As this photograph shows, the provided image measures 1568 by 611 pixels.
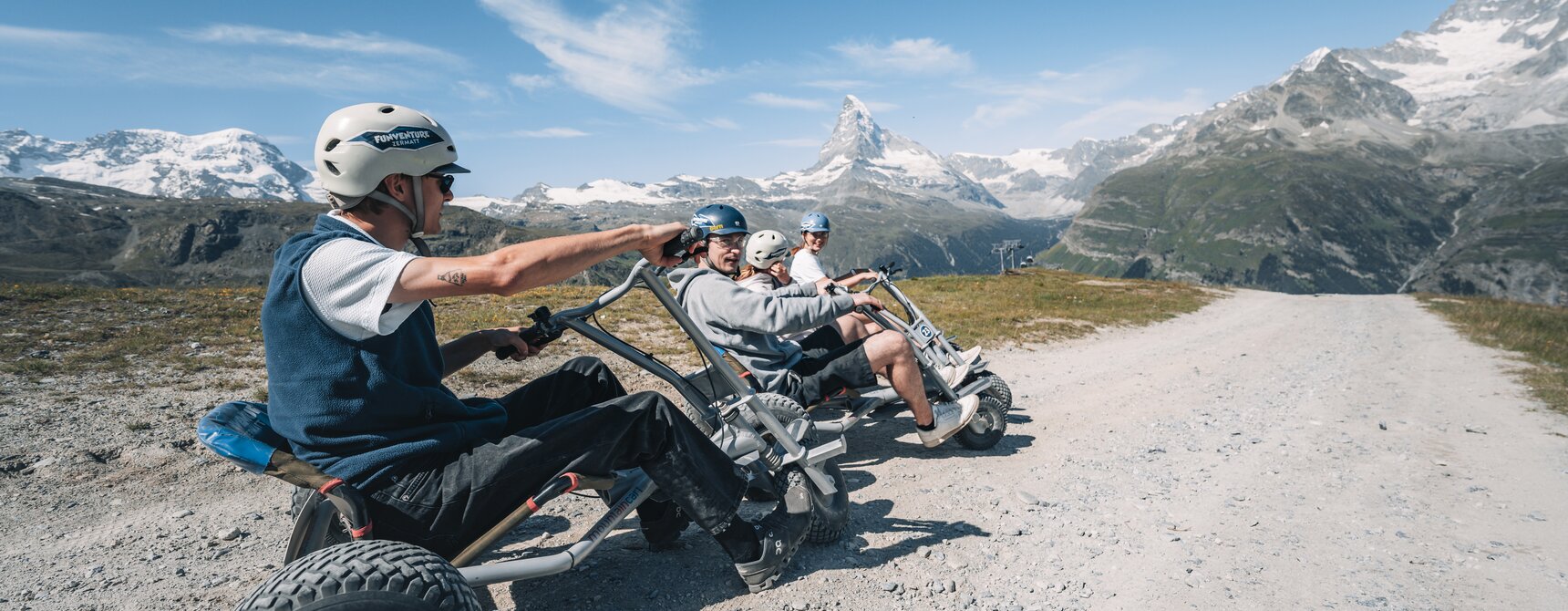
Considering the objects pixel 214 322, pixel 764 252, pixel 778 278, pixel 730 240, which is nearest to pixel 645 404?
pixel 730 240

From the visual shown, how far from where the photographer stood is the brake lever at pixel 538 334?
4.47 m

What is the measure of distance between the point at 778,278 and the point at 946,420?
2916 mm

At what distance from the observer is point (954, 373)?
848 cm

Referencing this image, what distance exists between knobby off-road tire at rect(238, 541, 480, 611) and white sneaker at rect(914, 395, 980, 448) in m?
5.13

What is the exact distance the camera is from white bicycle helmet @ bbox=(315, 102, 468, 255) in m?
3.36

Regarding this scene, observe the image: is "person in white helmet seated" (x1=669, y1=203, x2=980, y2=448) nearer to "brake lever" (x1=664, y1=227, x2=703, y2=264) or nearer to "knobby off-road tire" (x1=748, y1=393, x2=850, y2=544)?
"knobby off-road tire" (x1=748, y1=393, x2=850, y2=544)

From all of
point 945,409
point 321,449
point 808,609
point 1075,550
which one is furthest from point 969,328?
point 321,449

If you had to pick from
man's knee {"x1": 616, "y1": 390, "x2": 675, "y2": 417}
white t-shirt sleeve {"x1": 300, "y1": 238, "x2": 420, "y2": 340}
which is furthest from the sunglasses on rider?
white t-shirt sleeve {"x1": 300, "y1": 238, "x2": 420, "y2": 340}

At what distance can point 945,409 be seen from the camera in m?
7.34

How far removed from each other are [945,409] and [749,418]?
2.73 meters

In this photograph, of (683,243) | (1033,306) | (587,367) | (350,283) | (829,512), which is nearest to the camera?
(350,283)

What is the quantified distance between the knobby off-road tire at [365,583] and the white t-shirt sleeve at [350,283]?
96 cm

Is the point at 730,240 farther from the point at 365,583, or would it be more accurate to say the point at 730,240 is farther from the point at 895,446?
the point at 365,583

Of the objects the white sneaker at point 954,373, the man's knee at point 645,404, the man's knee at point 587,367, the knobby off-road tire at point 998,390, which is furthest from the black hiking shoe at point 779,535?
the knobby off-road tire at point 998,390
